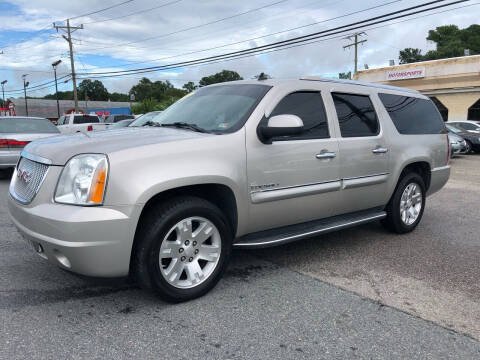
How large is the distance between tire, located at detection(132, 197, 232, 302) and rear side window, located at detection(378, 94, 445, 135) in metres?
2.82

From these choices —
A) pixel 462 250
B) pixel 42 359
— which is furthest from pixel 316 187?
pixel 42 359

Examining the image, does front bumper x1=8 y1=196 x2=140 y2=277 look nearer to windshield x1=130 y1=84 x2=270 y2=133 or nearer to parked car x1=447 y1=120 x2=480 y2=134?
windshield x1=130 y1=84 x2=270 y2=133

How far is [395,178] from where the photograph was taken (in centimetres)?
495

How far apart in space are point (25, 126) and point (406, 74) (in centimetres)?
2671

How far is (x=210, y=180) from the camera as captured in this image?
10.8ft

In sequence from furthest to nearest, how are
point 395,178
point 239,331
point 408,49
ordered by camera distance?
1. point 408,49
2. point 395,178
3. point 239,331

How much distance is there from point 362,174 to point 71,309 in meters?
3.10

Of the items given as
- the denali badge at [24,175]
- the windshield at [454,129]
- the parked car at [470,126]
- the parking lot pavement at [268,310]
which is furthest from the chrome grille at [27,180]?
the parked car at [470,126]

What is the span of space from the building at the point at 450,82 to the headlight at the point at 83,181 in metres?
28.3

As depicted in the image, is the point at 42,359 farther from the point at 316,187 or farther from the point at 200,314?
the point at 316,187

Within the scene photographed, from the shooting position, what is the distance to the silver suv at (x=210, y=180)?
2.91 meters

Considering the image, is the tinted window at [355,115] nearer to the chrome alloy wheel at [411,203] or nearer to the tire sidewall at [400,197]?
the tire sidewall at [400,197]

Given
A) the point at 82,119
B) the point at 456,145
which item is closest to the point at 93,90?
the point at 82,119

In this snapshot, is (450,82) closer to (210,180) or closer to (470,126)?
(470,126)
